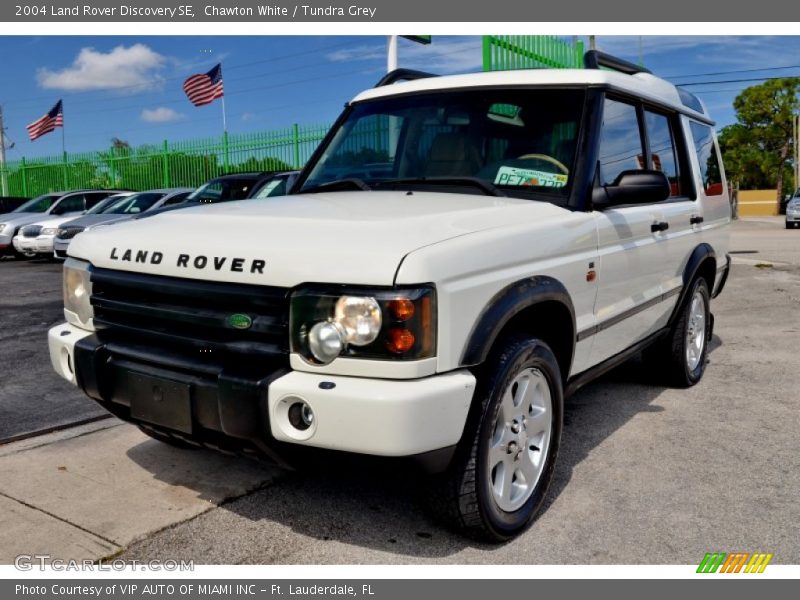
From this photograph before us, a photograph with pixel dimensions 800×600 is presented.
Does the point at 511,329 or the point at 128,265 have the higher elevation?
the point at 128,265

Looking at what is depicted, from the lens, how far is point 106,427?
4.48m

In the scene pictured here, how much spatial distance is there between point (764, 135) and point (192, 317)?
6188 cm

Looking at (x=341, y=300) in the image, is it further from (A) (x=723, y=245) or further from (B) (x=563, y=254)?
(A) (x=723, y=245)

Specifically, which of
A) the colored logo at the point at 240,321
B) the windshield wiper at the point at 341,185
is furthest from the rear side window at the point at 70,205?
the colored logo at the point at 240,321

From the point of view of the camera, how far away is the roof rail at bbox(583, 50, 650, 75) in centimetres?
442

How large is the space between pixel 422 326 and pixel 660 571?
1328 millimetres

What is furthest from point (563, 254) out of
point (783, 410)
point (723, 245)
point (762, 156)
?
point (762, 156)

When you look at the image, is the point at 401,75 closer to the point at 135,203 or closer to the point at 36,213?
the point at 135,203

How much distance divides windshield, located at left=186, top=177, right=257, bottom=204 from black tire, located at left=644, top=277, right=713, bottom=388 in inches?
278

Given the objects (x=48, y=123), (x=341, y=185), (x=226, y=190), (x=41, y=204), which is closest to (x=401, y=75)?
(x=341, y=185)

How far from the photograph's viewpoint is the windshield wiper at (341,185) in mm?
3969

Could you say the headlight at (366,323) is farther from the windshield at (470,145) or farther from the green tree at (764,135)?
the green tree at (764,135)

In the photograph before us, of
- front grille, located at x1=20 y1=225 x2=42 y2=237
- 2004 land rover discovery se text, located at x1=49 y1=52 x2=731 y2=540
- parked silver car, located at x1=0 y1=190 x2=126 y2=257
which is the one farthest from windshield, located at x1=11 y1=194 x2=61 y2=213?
2004 land rover discovery se text, located at x1=49 y1=52 x2=731 y2=540

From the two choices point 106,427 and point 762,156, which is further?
point 762,156
